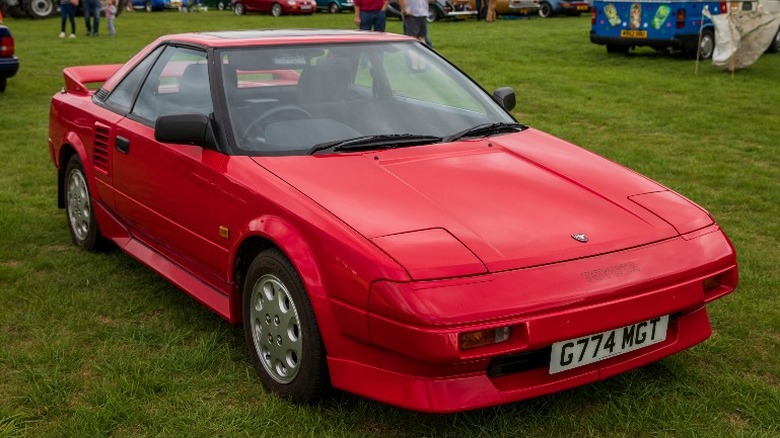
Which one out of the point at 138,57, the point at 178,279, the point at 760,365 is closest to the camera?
the point at 760,365

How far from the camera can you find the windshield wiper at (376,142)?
3867mm

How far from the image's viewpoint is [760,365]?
385 centimetres

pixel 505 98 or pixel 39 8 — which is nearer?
pixel 505 98

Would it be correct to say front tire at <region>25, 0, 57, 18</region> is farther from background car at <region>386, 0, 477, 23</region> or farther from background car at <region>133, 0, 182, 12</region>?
background car at <region>386, 0, 477, 23</region>

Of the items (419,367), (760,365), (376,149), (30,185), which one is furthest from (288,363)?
(30,185)

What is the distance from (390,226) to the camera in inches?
125

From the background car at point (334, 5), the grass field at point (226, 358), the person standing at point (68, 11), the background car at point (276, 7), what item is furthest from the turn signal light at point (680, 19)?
the background car at point (334, 5)

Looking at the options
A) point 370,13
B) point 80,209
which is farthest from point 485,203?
point 370,13

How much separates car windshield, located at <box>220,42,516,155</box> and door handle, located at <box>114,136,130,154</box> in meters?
0.80

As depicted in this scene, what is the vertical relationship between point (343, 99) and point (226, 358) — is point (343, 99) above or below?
above

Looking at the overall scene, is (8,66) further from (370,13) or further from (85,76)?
(85,76)

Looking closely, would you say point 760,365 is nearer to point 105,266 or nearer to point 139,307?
point 139,307

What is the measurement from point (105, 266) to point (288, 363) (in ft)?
7.09

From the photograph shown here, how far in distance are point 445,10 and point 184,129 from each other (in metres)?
26.3
